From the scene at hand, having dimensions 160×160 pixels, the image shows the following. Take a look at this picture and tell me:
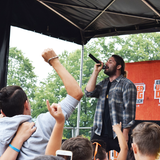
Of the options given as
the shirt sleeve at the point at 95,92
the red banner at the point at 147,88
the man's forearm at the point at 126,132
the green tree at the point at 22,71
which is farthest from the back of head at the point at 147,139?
the green tree at the point at 22,71

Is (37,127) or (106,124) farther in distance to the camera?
(106,124)

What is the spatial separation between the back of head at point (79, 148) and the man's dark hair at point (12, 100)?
33cm

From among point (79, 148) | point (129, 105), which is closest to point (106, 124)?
point (129, 105)

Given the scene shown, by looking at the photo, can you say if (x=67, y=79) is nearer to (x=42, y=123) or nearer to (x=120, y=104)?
(x=42, y=123)

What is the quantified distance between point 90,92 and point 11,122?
79.6 inches

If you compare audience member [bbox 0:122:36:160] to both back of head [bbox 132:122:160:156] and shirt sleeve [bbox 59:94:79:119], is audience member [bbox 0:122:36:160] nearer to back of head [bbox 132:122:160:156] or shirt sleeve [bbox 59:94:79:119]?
shirt sleeve [bbox 59:94:79:119]

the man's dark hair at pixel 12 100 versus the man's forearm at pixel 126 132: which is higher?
the man's dark hair at pixel 12 100

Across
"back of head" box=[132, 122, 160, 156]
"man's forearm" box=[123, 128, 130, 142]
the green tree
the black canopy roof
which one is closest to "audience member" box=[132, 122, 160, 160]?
"back of head" box=[132, 122, 160, 156]

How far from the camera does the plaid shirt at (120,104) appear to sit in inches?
110

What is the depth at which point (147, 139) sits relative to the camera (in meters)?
1.40

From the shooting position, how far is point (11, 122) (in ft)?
3.82

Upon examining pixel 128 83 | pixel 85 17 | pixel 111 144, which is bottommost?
pixel 111 144

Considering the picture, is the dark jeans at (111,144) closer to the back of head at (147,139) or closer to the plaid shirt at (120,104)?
the plaid shirt at (120,104)

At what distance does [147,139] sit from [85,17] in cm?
337
